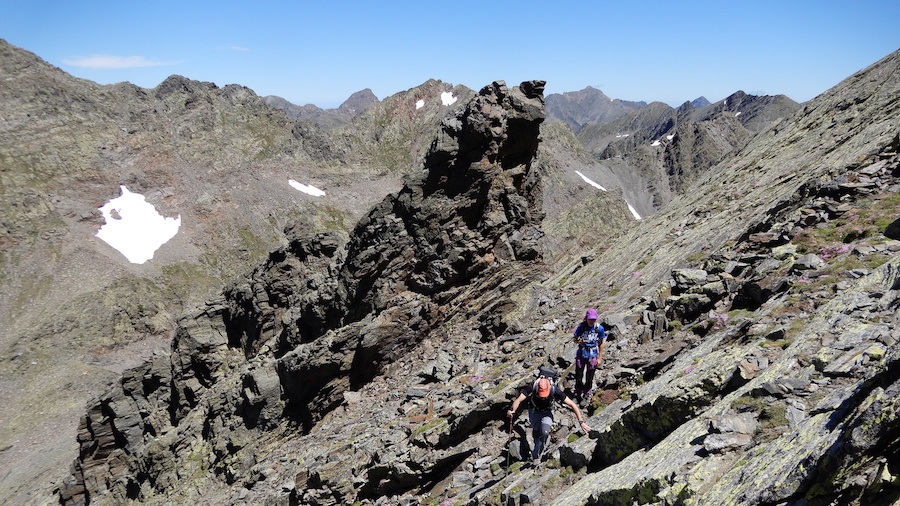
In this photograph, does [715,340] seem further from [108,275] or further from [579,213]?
[108,275]

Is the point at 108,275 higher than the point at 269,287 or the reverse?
higher

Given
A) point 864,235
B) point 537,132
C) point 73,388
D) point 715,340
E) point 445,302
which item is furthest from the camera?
point 73,388

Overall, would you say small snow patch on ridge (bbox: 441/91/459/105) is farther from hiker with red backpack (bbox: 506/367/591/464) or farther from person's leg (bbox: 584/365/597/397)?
hiker with red backpack (bbox: 506/367/591/464)

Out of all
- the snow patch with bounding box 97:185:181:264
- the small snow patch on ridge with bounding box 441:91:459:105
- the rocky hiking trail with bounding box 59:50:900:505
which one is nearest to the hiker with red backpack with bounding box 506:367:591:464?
the rocky hiking trail with bounding box 59:50:900:505

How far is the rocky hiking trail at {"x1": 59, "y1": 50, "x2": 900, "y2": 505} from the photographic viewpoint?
30.8ft

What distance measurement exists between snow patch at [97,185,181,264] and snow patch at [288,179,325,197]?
97.6ft

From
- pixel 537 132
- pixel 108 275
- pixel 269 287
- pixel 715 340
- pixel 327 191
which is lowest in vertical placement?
pixel 715 340

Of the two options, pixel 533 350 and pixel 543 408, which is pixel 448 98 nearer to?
pixel 533 350

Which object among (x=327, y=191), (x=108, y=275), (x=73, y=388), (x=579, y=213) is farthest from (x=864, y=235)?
(x=327, y=191)

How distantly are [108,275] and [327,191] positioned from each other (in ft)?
191

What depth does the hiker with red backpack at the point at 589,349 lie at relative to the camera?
1545cm

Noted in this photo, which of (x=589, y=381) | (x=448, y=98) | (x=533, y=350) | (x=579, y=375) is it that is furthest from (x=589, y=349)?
(x=448, y=98)

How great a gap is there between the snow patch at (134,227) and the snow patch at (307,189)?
29750mm

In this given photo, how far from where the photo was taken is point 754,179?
117ft
